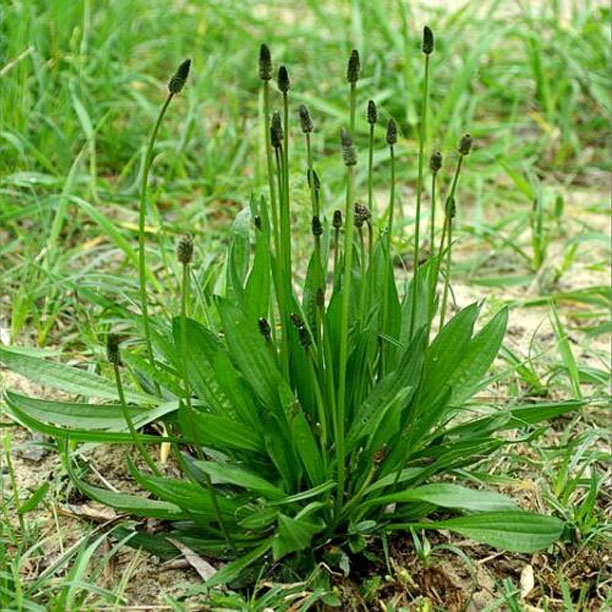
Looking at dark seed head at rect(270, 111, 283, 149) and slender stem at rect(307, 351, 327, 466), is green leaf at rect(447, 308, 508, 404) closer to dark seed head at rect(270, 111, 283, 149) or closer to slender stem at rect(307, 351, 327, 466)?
slender stem at rect(307, 351, 327, 466)

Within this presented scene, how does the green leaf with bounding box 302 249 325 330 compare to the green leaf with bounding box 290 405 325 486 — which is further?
the green leaf with bounding box 302 249 325 330

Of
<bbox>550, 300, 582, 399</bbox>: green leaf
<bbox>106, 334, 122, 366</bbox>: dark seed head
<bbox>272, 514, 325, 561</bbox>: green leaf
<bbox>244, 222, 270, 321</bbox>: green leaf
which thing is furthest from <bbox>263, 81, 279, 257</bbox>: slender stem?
<bbox>550, 300, 582, 399</bbox>: green leaf

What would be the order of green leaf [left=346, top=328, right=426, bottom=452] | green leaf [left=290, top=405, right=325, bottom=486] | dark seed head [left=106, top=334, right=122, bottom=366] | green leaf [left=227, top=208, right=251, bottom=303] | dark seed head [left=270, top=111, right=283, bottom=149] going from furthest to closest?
green leaf [left=227, top=208, right=251, bottom=303] → green leaf [left=346, top=328, right=426, bottom=452] → green leaf [left=290, top=405, right=325, bottom=486] → dark seed head [left=270, top=111, right=283, bottom=149] → dark seed head [left=106, top=334, right=122, bottom=366]

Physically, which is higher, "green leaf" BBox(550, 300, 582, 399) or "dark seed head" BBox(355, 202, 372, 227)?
"dark seed head" BBox(355, 202, 372, 227)

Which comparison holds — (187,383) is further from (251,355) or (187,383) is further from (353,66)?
(353,66)

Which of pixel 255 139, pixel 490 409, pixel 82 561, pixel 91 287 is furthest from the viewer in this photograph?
pixel 255 139

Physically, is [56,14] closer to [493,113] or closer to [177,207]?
[177,207]

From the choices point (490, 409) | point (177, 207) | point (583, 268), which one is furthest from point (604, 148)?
point (490, 409)
